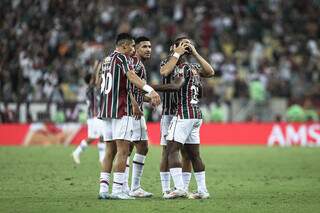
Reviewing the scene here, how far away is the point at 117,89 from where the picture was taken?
44.7ft

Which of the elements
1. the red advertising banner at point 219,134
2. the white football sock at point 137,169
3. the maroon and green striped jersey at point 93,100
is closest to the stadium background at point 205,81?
the red advertising banner at point 219,134

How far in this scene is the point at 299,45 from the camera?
126 ft

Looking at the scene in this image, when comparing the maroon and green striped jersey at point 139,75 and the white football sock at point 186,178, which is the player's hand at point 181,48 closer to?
the maroon and green striped jersey at point 139,75

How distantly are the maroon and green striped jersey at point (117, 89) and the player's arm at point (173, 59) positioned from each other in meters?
0.58

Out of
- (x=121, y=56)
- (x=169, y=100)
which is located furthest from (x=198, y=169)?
(x=121, y=56)

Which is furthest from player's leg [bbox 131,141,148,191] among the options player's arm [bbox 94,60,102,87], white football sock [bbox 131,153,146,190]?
player's arm [bbox 94,60,102,87]

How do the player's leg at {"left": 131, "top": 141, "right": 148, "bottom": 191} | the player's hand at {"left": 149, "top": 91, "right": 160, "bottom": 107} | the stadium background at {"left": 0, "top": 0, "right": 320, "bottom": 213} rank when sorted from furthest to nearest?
the stadium background at {"left": 0, "top": 0, "right": 320, "bottom": 213} → the player's leg at {"left": 131, "top": 141, "right": 148, "bottom": 191} → the player's hand at {"left": 149, "top": 91, "right": 160, "bottom": 107}

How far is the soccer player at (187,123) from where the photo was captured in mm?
13812

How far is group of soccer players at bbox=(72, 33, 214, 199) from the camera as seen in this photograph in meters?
13.6

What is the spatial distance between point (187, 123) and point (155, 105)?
1.01m

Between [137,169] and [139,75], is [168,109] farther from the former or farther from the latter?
[137,169]

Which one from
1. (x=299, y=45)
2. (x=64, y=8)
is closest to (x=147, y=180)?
(x=64, y=8)

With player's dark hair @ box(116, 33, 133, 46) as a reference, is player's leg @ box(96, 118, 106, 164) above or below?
below

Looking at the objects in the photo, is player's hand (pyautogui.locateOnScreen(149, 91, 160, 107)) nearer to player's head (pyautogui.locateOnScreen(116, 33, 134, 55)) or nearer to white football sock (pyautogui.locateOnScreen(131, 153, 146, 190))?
player's head (pyautogui.locateOnScreen(116, 33, 134, 55))
